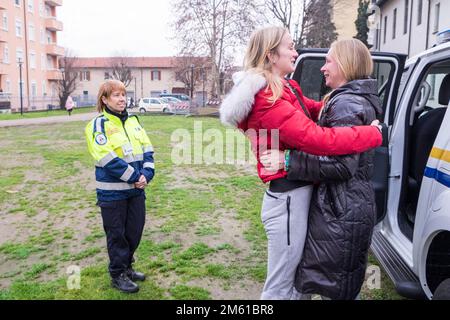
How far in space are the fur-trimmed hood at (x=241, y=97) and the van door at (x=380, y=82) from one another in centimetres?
144

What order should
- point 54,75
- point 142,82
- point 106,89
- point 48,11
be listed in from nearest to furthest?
point 106,89, point 54,75, point 48,11, point 142,82

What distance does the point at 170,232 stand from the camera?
18.5 ft

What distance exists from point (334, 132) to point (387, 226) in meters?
1.91

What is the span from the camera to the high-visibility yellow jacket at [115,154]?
368 centimetres

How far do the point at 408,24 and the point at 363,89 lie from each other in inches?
1053

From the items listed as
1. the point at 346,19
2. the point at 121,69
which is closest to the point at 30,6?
the point at 121,69

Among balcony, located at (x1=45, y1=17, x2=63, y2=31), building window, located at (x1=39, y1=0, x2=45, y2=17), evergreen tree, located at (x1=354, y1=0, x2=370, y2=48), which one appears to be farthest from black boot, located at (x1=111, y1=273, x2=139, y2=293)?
balcony, located at (x1=45, y1=17, x2=63, y2=31)

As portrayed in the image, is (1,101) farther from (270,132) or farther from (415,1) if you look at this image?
(270,132)

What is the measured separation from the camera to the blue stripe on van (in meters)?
2.58

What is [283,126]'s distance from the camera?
2.26 metres

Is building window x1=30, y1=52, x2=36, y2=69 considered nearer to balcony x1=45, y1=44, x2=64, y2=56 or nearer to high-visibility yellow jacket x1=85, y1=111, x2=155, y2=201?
balcony x1=45, y1=44, x2=64, y2=56

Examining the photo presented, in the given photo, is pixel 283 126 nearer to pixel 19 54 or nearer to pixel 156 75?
pixel 19 54

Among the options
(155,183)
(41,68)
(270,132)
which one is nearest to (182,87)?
(41,68)

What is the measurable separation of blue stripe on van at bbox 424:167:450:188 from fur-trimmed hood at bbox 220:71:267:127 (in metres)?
1.20
